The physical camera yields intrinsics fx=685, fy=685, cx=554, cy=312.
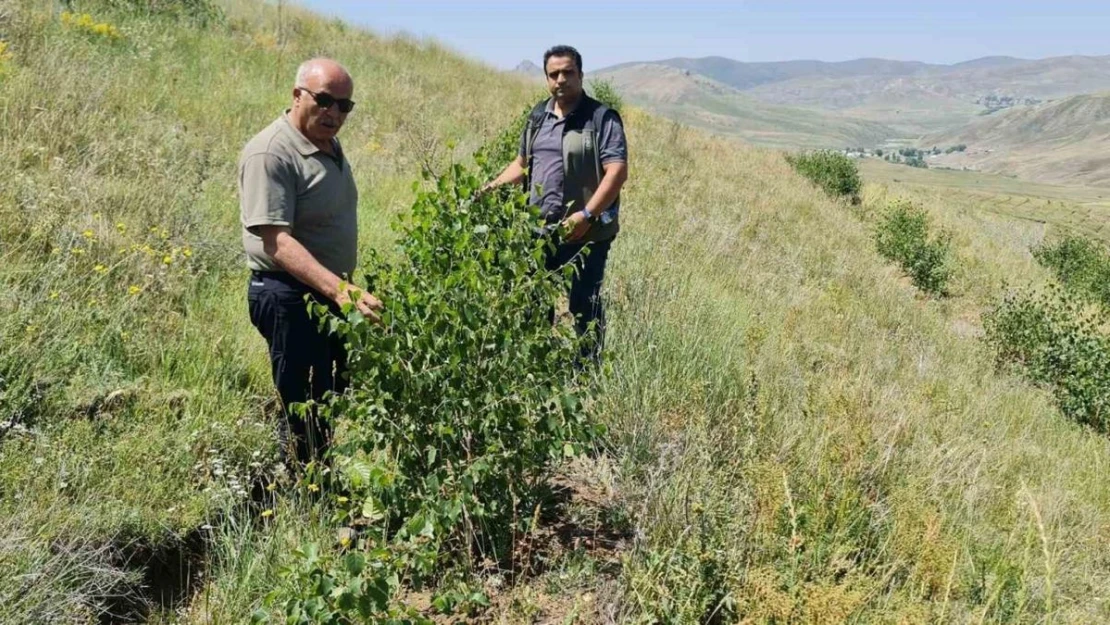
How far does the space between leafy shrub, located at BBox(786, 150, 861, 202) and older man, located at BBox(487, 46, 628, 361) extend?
615 inches

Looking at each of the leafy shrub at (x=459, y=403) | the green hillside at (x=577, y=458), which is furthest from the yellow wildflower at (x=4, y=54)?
the leafy shrub at (x=459, y=403)

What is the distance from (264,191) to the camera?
2.58 meters

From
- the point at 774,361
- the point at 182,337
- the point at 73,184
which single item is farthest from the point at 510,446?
the point at 73,184

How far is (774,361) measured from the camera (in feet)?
14.5

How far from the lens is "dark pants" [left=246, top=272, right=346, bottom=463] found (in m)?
2.79

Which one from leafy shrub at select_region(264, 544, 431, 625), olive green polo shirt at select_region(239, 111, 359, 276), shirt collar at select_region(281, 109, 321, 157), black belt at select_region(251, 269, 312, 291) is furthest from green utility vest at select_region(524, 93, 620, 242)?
leafy shrub at select_region(264, 544, 431, 625)

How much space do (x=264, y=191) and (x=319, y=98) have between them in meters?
0.46

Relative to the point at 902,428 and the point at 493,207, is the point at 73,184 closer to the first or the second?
the point at 493,207

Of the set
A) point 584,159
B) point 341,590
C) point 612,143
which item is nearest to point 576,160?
point 584,159

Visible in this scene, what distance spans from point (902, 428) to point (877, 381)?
1228 mm

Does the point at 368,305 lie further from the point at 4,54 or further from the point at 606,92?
the point at 606,92

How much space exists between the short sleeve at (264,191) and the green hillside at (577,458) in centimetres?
106

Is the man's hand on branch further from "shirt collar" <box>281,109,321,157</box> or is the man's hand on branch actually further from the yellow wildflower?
the yellow wildflower

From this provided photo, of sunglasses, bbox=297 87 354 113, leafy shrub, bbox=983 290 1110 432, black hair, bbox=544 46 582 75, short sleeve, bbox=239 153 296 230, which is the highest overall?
black hair, bbox=544 46 582 75
